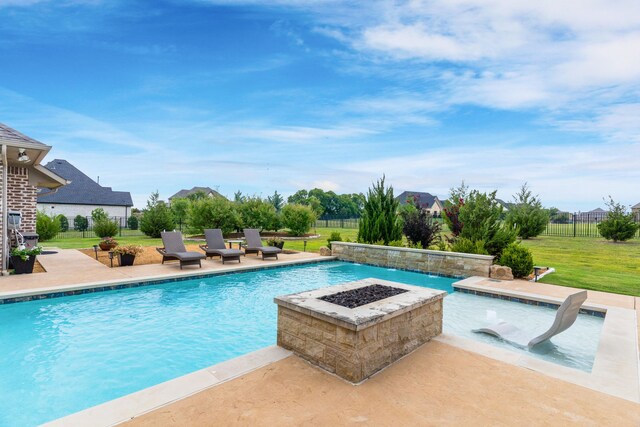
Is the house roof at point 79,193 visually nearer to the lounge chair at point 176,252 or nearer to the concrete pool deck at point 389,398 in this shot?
the lounge chair at point 176,252

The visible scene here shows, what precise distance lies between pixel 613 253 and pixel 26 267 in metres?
19.8

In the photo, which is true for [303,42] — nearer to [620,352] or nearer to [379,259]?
[379,259]

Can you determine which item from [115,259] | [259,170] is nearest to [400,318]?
[115,259]

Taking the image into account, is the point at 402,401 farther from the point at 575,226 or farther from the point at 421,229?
the point at 575,226

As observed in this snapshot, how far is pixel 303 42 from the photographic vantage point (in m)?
12.0

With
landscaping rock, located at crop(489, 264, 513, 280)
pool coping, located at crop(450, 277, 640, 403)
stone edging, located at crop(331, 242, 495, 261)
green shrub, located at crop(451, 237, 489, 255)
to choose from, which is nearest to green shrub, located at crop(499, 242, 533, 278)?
landscaping rock, located at crop(489, 264, 513, 280)

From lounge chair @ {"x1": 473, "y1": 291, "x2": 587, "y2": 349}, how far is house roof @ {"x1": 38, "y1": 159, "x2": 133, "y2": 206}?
3862cm

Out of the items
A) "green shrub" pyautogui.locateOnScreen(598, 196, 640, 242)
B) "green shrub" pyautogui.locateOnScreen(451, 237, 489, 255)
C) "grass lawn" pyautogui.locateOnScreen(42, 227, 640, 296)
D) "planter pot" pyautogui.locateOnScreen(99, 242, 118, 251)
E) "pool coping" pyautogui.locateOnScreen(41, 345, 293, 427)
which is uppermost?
"green shrub" pyautogui.locateOnScreen(598, 196, 640, 242)

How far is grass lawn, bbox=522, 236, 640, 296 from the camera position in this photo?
308 inches

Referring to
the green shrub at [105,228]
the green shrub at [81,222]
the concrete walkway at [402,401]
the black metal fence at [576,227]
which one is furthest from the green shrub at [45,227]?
the black metal fence at [576,227]

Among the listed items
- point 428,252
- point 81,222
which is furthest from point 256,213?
point 81,222

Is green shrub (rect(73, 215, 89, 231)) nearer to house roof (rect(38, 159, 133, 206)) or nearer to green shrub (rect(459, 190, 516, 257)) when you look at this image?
house roof (rect(38, 159, 133, 206))

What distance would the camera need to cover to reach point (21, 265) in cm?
816

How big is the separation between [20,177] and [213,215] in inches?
381
